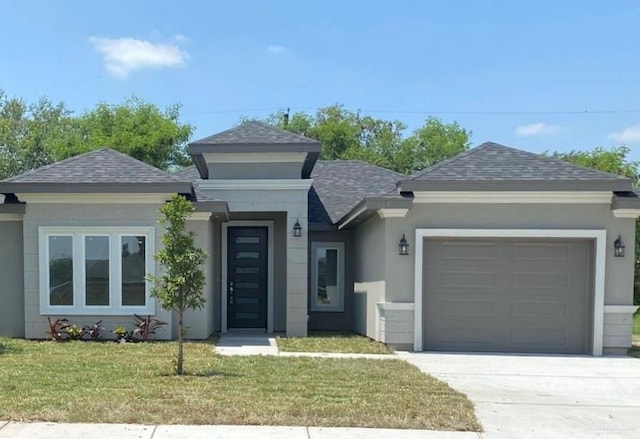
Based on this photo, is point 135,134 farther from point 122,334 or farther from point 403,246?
point 403,246

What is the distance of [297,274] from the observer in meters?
12.0

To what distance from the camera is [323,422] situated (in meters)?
5.46

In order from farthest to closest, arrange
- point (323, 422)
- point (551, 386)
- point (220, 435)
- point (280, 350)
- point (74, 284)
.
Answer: point (74, 284) → point (280, 350) → point (551, 386) → point (323, 422) → point (220, 435)

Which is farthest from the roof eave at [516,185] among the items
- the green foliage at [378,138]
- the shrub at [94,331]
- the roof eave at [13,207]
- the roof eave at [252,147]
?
the green foliage at [378,138]

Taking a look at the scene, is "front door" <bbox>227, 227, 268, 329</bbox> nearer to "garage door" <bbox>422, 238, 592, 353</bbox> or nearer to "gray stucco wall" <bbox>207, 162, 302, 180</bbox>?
"gray stucco wall" <bbox>207, 162, 302, 180</bbox>

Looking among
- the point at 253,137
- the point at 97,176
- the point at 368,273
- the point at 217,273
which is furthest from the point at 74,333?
the point at 368,273

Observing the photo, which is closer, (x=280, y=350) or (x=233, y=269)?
(x=280, y=350)

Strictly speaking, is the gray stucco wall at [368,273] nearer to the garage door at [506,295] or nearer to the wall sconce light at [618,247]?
the garage door at [506,295]

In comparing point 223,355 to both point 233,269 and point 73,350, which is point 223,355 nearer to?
point 73,350

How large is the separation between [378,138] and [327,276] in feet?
86.9

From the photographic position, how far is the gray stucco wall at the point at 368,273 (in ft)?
35.7

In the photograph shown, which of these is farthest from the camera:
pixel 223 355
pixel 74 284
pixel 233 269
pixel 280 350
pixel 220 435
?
pixel 233 269

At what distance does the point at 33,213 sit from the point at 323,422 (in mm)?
8619

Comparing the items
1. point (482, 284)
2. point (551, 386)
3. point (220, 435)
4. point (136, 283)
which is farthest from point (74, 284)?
point (551, 386)
